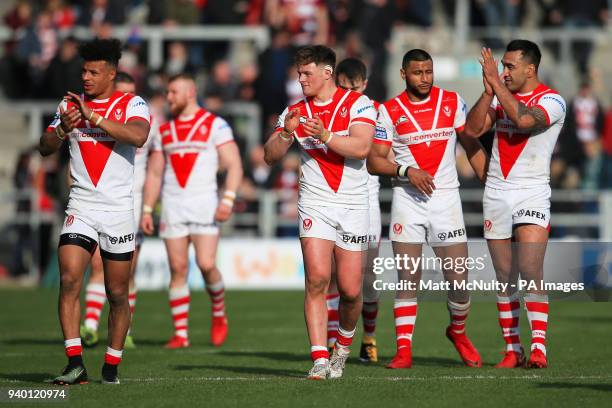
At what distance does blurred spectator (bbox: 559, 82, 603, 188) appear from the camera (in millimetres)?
24125

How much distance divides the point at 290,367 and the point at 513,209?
8.45 ft

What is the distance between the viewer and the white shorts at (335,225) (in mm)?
10227

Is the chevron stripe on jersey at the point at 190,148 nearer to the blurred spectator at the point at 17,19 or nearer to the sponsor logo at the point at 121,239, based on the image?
the sponsor logo at the point at 121,239

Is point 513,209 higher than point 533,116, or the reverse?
point 533,116

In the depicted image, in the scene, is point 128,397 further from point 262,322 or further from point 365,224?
point 262,322

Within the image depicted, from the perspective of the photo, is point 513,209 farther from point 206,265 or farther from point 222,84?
point 222,84

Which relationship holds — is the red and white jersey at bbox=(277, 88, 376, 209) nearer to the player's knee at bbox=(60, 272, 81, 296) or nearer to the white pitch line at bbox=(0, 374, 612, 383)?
the white pitch line at bbox=(0, 374, 612, 383)

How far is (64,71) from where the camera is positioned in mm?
24797

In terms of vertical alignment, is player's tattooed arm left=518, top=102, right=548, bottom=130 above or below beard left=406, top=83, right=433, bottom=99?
below

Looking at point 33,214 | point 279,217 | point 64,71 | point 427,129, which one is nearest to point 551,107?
point 427,129

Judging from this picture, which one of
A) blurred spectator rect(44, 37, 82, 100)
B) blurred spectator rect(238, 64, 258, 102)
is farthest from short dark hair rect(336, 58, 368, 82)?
blurred spectator rect(238, 64, 258, 102)

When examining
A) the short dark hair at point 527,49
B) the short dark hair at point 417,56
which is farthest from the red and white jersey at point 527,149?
the short dark hair at point 417,56

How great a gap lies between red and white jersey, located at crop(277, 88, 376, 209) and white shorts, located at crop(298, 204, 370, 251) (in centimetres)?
6

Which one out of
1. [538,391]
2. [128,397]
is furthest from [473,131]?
[128,397]
